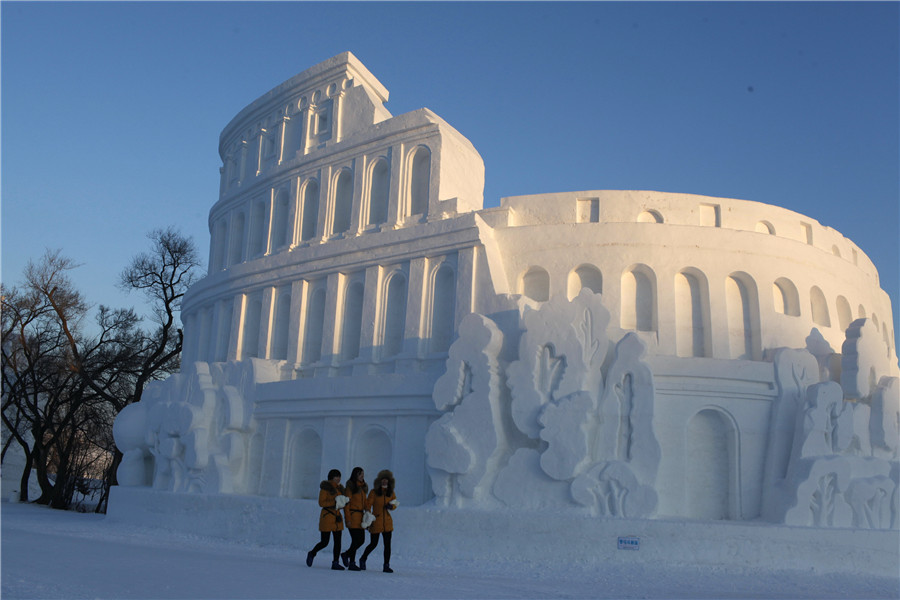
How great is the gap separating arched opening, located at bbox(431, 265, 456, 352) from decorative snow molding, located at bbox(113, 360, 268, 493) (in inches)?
208

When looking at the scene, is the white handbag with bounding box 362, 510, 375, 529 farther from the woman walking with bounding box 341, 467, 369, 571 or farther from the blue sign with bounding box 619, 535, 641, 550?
the blue sign with bounding box 619, 535, 641, 550

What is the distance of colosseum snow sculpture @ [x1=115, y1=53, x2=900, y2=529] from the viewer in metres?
15.4

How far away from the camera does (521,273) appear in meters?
19.6

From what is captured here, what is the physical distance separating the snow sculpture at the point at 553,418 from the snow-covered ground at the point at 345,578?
1.63 meters

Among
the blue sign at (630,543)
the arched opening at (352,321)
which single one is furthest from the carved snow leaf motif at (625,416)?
the arched opening at (352,321)

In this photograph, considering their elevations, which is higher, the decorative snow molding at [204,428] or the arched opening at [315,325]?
the arched opening at [315,325]

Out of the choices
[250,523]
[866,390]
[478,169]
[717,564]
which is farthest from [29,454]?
[866,390]

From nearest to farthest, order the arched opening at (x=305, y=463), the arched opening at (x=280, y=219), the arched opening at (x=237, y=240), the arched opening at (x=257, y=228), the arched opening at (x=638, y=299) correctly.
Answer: the arched opening at (x=638, y=299) → the arched opening at (x=305, y=463) → the arched opening at (x=280, y=219) → the arched opening at (x=257, y=228) → the arched opening at (x=237, y=240)

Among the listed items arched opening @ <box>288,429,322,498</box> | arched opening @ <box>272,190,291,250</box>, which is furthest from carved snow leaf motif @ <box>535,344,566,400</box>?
arched opening @ <box>272,190,291,250</box>

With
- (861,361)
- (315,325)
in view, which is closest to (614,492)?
(861,361)

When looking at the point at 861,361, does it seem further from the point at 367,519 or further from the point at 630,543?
the point at 367,519

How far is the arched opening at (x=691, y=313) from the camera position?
1881cm

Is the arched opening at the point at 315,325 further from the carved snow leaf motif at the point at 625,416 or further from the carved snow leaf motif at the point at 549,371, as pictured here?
the carved snow leaf motif at the point at 625,416

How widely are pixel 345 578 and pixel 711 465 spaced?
9.12m
